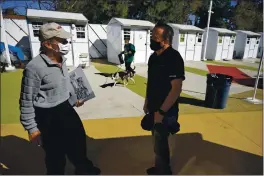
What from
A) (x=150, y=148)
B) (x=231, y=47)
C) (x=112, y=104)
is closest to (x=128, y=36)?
(x=112, y=104)

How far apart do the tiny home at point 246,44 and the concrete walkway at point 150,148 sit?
19.9 meters

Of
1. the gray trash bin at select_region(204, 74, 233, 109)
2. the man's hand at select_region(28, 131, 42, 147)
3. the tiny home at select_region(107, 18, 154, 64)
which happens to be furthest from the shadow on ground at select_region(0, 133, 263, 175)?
the tiny home at select_region(107, 18, 154, 64)

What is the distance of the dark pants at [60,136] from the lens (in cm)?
230

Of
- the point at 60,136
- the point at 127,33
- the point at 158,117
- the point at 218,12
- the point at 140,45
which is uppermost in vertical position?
the point at 218,12

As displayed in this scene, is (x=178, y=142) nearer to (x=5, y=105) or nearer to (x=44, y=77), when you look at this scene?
(x=44, y=77)

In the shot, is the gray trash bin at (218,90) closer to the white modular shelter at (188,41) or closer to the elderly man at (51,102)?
the elderly man at (51,102)

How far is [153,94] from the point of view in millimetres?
2617

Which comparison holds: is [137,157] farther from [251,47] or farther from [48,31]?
[251,47]

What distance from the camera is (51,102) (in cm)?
226

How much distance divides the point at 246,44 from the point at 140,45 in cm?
1427

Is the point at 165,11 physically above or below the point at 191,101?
above

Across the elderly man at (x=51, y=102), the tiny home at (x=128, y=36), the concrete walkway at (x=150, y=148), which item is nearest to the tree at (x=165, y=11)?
the tiny home at (x=128, y=36)

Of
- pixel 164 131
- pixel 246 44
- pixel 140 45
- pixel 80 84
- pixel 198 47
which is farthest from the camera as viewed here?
pixel 246 44

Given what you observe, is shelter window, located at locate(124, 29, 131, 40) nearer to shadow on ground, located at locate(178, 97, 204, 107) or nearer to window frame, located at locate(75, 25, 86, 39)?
window frame, located at locate(75, 25, 86, 39)
